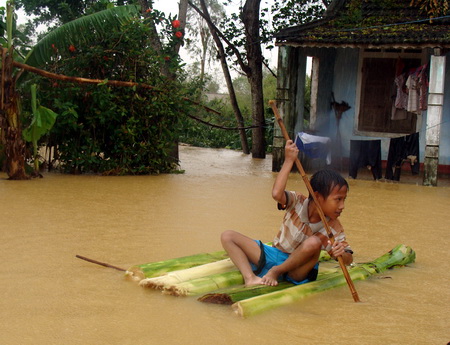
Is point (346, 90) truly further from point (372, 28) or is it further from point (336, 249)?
point (336, 249)

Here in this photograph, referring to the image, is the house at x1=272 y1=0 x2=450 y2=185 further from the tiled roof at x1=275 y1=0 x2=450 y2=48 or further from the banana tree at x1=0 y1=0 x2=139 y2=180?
the banana tree at x1=0 y1=0 x2=139 y2=180

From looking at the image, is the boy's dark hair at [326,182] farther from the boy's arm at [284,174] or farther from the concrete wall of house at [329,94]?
the concrete wall of house at [329,94]

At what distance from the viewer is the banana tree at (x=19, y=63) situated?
10102 mm

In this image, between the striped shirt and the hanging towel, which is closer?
A: the striped shirt

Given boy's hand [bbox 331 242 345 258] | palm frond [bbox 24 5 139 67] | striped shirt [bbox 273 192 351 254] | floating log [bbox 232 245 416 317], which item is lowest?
floating log [bbox 232 245 416 317]

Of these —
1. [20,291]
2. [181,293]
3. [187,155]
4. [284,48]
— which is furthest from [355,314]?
[187,155]

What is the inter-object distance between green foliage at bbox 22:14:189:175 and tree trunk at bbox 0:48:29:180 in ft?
3.48

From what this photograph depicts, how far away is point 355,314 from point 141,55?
8.75 metres

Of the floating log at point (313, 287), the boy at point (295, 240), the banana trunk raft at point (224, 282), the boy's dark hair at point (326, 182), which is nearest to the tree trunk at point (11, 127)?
the banana trunk raft at point (224, 282)

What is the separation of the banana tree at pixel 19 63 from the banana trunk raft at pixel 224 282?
619 centimetres

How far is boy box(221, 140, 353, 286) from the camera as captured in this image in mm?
4410

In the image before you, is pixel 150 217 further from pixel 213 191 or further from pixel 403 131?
pixel 403 131

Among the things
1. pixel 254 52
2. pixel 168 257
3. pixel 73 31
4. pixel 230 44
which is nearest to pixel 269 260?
pixel 168 257

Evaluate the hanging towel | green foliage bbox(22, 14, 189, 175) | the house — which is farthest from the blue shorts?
the hanging towel
